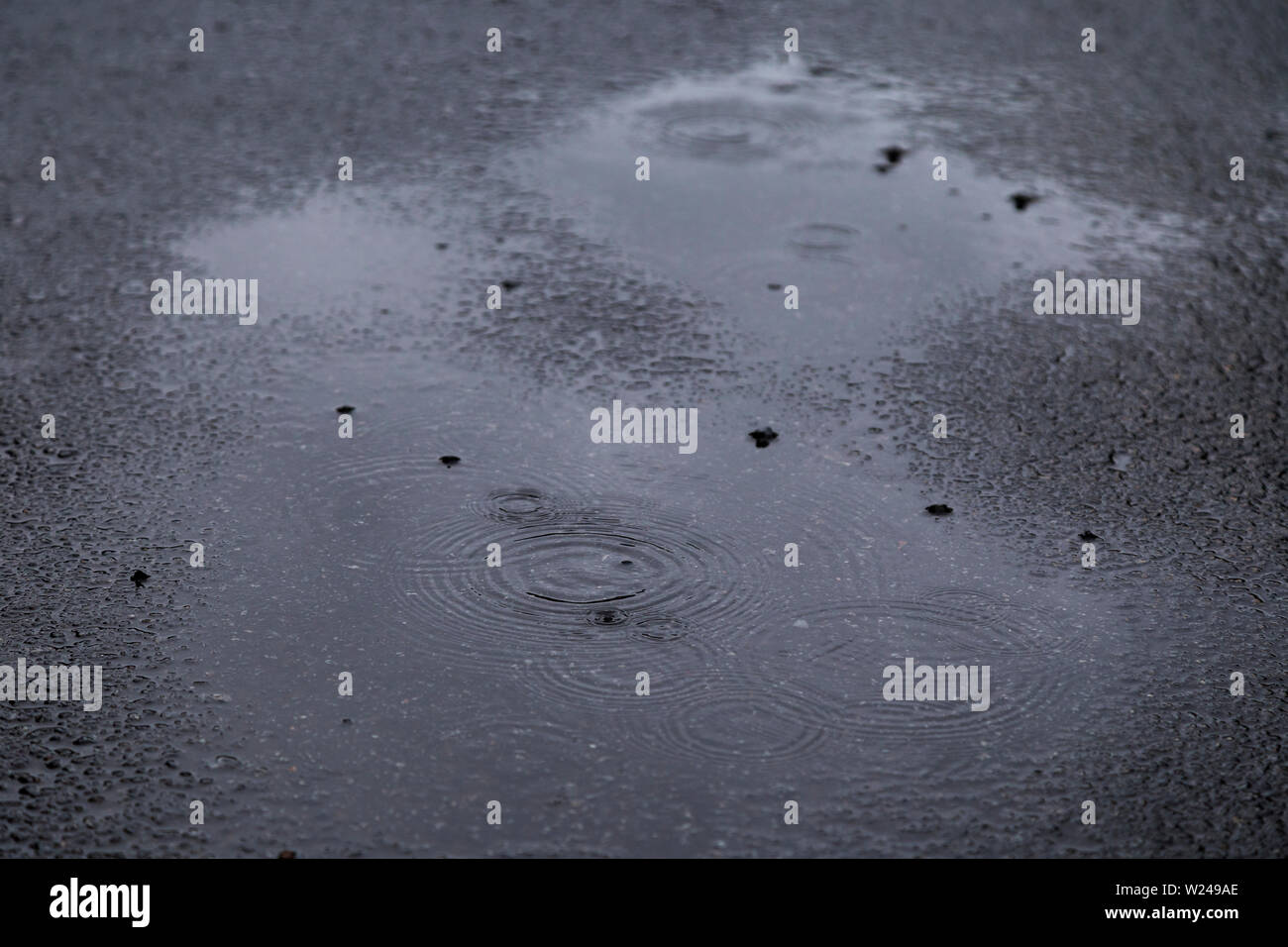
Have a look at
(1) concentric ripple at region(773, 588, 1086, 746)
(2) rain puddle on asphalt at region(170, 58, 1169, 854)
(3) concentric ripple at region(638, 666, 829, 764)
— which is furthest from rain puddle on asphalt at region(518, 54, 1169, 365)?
(3) concentric ripple at region(638, 666, 829, 764)

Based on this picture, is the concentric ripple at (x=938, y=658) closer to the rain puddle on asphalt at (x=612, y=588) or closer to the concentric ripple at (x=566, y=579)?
the rain puddle on asphalt at (x=612, y=588)

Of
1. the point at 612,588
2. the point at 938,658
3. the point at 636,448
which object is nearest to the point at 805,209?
the point at 636,448

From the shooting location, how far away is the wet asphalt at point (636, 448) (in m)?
3.97

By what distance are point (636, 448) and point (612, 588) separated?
3.10 ft

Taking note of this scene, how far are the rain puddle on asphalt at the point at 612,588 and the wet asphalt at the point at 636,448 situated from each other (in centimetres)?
2

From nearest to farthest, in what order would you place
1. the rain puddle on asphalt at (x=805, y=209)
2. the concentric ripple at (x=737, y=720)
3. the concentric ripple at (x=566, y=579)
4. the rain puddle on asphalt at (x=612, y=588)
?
the rain puddle on asphalt at (x=612, y=588), the concentric ripple at (x=737, y=720), the concentric ripple at (x=566, y=579), the rain puddle on asphalt at (x=805, y=209)

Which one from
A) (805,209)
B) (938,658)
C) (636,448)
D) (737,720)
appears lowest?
(737,720)

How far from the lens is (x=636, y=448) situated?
218 inches

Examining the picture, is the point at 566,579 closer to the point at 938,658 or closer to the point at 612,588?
the point at 612,588

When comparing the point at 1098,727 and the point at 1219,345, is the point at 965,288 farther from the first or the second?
the point at 1098,727

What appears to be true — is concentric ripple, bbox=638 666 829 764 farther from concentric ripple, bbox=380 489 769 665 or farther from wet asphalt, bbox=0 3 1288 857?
concentric ripple, bbox=380 489 769 665

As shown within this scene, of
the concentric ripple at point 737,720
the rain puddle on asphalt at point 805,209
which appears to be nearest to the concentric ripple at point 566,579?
the concentric ripple at point 737,720

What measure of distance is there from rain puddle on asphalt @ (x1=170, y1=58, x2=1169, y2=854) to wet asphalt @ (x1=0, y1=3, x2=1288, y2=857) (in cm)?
2
